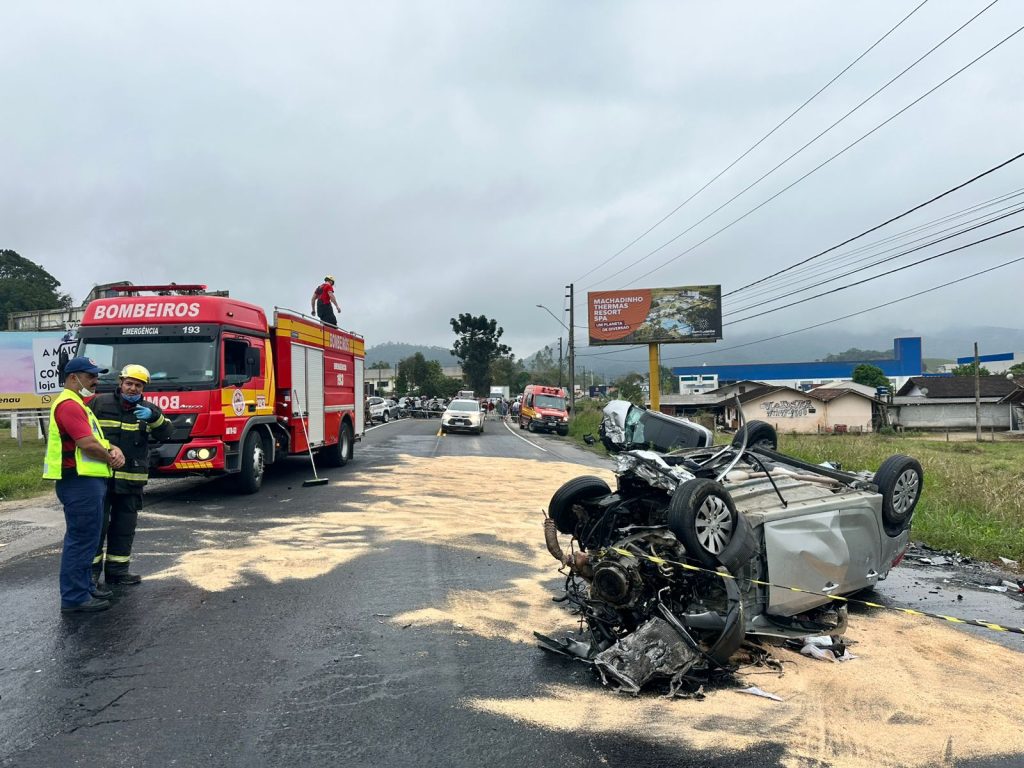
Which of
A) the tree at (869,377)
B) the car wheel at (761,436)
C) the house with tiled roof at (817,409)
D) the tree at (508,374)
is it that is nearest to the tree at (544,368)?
the tree at (508,374)

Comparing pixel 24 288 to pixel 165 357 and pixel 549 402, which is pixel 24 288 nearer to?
pixel 549 402

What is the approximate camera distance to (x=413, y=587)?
612cm

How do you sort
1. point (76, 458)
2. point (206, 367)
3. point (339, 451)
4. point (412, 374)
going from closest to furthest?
point (76, 458)
point (206, 367)
point (339, 451)
point (412, 374)

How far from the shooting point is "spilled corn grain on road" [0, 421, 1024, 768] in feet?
11.1

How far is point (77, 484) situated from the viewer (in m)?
5.40

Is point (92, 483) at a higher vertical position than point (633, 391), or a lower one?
lower

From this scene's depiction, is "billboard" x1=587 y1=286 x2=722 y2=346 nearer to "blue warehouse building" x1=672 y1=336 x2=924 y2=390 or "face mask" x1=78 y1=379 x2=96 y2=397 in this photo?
"face mask" x1=78 y1=379 x2=96 y2=397

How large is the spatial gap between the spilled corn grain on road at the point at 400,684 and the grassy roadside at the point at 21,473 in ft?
13.1

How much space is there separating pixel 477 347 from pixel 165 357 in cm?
7347

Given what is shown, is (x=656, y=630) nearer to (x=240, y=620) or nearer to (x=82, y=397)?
(x=240, y=620)

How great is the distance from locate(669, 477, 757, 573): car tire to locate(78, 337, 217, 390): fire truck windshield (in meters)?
7.90

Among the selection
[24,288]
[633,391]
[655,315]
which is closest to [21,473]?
[655,315]

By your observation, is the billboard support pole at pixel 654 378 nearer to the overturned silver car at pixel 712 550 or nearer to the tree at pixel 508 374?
the overturned silver car at pixel 712 550

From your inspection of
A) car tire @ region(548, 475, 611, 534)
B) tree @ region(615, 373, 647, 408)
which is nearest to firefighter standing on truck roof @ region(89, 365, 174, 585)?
car tire @ region(548, 475, 611, 534)
